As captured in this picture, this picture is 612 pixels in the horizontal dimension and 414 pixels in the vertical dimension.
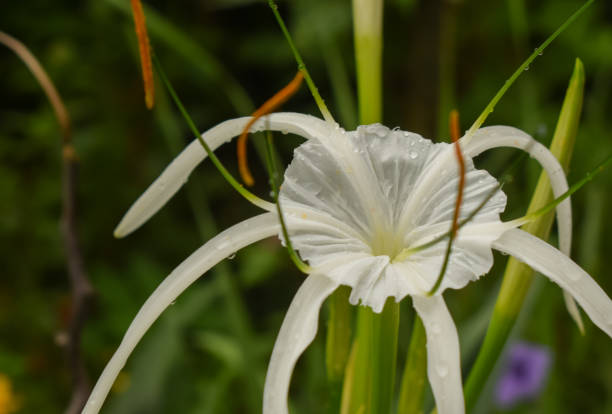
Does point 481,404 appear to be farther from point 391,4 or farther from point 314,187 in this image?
point 391,4

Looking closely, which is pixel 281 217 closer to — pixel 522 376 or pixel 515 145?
pixel 515 145

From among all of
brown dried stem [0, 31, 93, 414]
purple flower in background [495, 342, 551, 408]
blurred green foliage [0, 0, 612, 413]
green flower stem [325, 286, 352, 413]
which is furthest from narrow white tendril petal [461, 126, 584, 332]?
purple flower in background [495, 342, 551, 408]

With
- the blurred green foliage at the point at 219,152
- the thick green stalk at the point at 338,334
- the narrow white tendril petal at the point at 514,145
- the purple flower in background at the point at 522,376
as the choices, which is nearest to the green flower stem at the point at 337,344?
the thick green stalk at the point at 338,334

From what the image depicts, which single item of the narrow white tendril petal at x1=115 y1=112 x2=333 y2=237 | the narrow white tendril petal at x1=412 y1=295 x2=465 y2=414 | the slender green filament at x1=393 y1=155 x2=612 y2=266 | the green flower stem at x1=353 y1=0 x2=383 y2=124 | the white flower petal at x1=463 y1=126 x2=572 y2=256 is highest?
the green flower stem at x1=353 y1=0 x2=383 y2=124

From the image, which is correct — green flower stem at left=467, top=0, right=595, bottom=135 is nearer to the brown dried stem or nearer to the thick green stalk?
the thick green stalk

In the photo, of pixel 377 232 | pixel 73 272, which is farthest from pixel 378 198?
pixel 73 272

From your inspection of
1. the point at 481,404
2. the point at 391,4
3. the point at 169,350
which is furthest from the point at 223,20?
the point at 481,404
